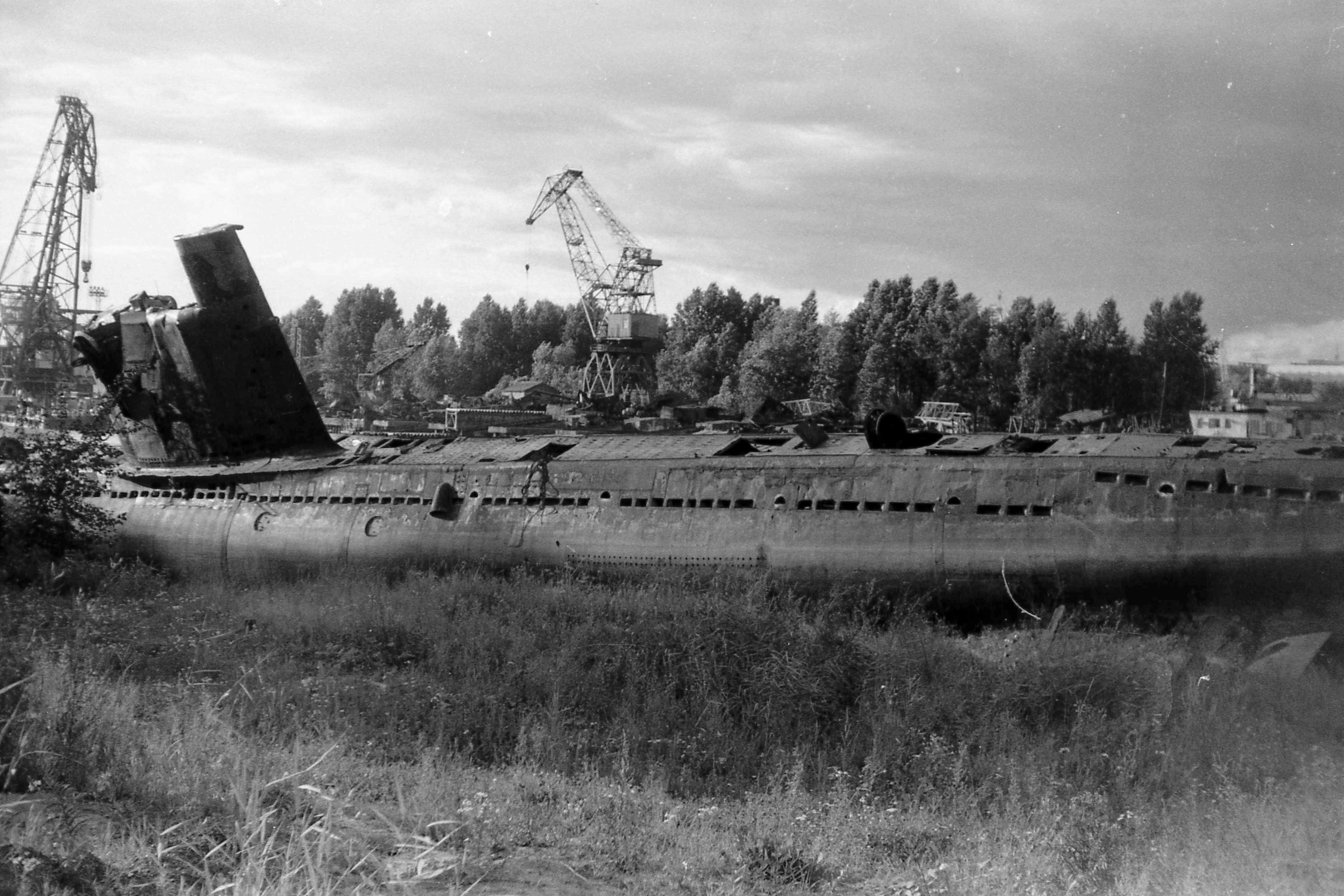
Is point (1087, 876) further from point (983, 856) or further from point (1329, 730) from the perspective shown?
point (1329, 730)

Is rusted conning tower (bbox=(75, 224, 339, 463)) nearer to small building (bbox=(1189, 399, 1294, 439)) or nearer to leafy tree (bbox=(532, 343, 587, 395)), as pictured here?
A: small building (bbox=(1189, 399, 1294, 439))

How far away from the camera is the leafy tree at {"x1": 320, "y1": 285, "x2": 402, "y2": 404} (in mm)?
64250

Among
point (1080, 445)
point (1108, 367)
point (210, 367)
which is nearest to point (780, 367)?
point (1108, 367)

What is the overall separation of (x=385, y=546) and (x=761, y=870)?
591 inches

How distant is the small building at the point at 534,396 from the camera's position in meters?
52.0

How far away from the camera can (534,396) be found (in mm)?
53219

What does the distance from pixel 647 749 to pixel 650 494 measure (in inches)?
325

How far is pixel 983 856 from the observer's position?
273 inches

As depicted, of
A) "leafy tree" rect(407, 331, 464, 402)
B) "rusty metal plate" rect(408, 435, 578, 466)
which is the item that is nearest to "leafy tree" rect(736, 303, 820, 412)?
"rusty metal plate" rect(408, 435, 578, 466)

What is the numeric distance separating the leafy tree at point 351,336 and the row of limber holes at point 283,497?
38.3m

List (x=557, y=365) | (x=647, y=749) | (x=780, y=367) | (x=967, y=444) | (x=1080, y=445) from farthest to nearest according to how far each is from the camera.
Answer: (x=557, y=365), (x=780, y=367), (x=967, y=444), (x=1080, y=445), (x=647, y=749)

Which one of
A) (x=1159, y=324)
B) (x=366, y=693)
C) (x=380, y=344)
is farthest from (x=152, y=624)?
(x=380, y=344)

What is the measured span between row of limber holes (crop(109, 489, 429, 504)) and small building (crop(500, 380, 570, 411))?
84.8ft

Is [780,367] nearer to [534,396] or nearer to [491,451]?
[491,451]
